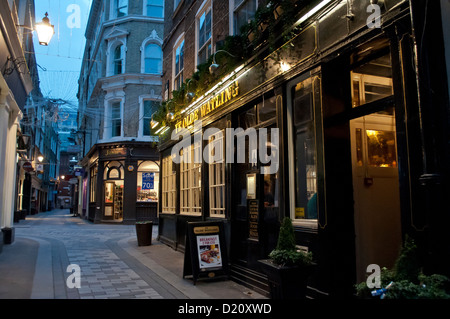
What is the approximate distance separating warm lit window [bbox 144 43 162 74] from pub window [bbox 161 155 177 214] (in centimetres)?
1362

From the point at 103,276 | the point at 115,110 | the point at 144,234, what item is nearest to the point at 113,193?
the point at 115,110

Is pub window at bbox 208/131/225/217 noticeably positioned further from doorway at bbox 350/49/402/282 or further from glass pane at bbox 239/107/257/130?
doorway at bbox 350/49/402/282

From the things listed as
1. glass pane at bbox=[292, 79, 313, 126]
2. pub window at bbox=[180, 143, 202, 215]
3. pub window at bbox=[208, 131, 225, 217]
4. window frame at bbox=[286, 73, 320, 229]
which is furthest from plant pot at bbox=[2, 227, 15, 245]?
glass pane at bbox=[292, 79, 313, 126]

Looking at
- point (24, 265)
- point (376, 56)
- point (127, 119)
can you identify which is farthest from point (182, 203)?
point (127, 119)

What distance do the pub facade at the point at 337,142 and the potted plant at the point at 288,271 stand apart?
22.9 inches

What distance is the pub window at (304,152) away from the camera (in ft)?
18.9

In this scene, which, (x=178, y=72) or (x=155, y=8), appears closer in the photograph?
(x=178, y=72)

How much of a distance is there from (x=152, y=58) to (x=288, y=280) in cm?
2392

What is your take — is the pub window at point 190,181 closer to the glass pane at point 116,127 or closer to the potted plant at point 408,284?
the potted plant at point 408,284

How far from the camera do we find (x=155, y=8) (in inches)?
1041

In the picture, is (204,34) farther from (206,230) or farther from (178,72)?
(206,230)

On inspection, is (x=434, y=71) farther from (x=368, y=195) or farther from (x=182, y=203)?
(x=182, y=203)

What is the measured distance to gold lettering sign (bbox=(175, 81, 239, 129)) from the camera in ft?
26.9
